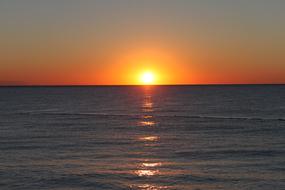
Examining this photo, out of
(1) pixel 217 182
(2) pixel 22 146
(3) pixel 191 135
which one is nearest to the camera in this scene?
(1) pixel 217 182

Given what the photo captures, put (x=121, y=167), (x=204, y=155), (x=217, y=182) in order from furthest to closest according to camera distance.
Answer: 1. (x=204, y=155)
2. (x=121, y=167)
3. (x=217, y=182)

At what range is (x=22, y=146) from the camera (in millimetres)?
44594

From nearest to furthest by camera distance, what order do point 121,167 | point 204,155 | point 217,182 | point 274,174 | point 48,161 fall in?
point 217,182, point 274,174, point 121,167, point 48,161, point 204,155

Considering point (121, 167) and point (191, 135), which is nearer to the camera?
point (121, 167)

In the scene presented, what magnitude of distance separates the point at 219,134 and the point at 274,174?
→ 83.4 ft

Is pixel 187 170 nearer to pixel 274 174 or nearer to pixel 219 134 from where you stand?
pixel 274 174

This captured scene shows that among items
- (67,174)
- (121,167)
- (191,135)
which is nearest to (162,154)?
(121,167)

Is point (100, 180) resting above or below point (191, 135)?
below

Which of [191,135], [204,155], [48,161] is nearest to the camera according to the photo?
[48,161]

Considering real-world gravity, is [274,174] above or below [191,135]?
below

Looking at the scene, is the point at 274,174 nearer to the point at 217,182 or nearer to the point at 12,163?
the point at 217,182

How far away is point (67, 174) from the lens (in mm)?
31438

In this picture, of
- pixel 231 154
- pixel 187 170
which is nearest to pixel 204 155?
pixel 231 154

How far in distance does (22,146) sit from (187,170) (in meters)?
18.4
